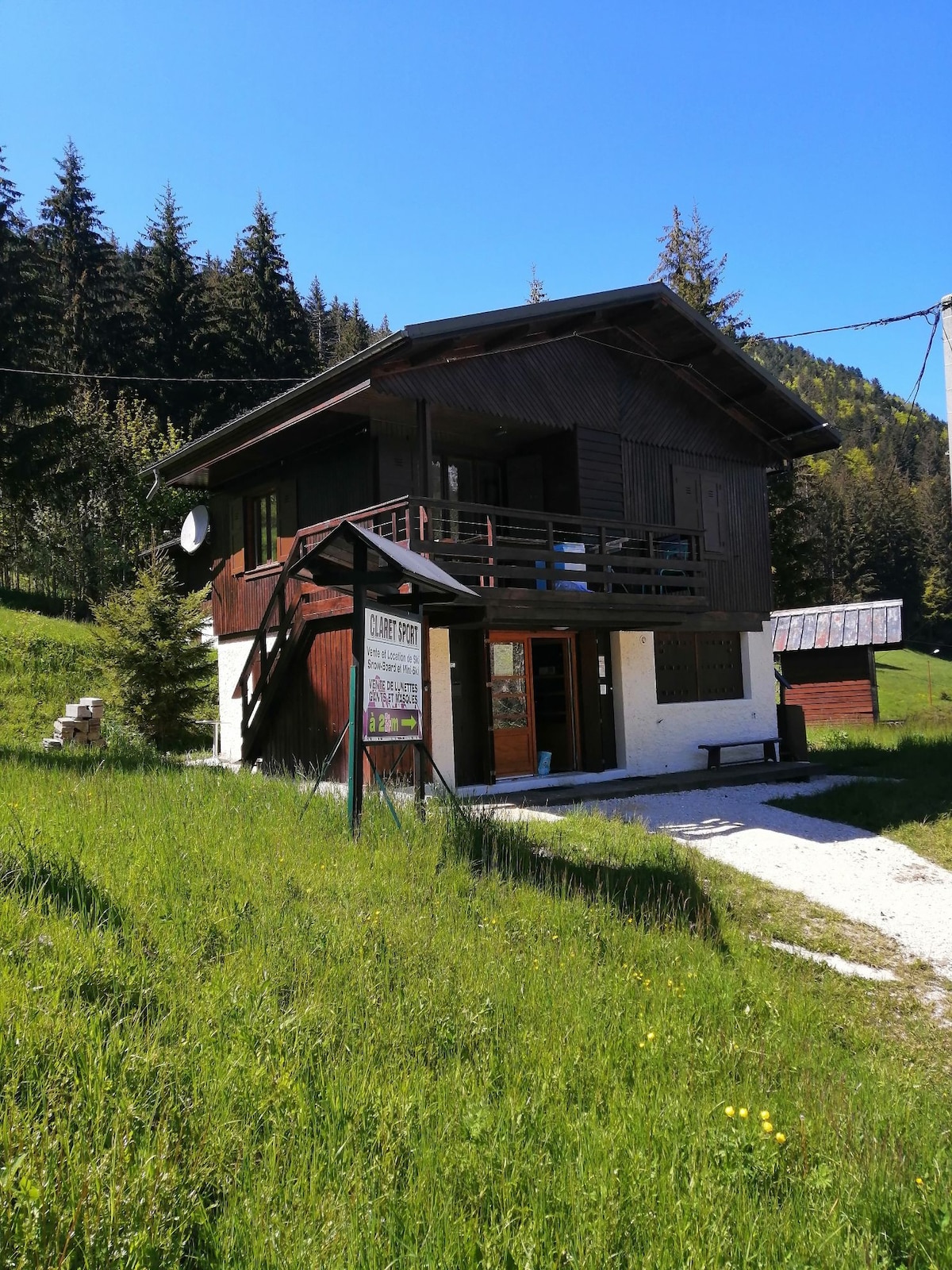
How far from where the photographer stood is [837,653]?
1094 inches

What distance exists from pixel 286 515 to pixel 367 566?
7899 mm

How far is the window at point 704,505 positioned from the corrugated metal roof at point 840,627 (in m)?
8.60

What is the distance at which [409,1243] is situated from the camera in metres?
2.50

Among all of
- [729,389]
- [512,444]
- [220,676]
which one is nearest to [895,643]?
[729,389]

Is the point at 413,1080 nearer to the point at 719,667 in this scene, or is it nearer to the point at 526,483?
the point at 526,483

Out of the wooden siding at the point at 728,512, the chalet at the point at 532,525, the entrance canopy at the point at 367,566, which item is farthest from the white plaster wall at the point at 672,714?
the entrance canopy at the point at 367,566

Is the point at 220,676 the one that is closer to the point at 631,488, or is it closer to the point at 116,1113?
the point at 631,488

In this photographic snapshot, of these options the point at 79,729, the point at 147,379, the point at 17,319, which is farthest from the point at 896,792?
the point at 147,379

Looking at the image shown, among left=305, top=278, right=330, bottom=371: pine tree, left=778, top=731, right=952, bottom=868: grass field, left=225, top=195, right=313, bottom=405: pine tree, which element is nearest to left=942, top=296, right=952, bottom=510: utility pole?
left=778, top=731, right=952, bottom=868: grass field

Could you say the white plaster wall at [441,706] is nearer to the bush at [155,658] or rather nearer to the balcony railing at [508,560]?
the balcony railing at [508,560]

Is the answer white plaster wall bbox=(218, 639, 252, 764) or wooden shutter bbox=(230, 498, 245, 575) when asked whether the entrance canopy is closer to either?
white plaster wall bbox=(218, 639, 252, 764)

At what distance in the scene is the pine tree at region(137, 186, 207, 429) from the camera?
39562mm

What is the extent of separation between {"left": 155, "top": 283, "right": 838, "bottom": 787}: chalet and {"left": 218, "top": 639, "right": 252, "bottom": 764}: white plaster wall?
0.06m

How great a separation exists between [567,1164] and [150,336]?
4355 cm
